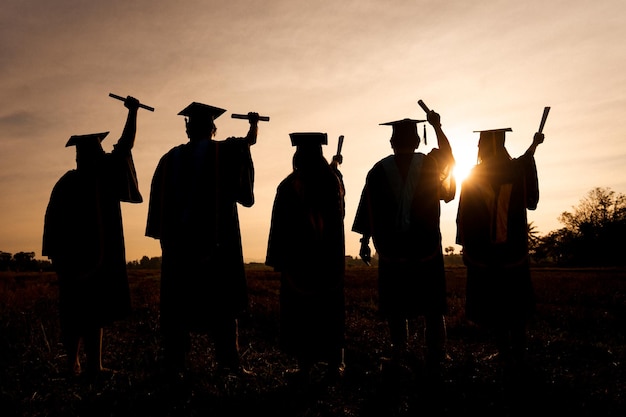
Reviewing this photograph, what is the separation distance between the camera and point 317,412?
437 centimetres

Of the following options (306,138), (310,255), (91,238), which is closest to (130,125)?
(91,238)

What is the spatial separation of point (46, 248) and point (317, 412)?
142 inches

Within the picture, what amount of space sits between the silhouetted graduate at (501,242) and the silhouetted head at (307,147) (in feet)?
7.08

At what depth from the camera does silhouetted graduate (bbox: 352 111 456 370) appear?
5.76 m

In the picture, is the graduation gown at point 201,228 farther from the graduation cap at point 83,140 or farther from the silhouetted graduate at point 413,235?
the silhouetted graduate at point 413,235

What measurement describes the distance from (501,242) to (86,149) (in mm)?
5072

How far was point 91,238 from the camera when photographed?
5.54m

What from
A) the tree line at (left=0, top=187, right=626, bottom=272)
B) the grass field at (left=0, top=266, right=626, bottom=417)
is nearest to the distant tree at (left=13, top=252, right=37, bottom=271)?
the tree line at (left=0, top=187, right=626, bottom=272)

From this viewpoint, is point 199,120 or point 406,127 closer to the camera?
point 199,120

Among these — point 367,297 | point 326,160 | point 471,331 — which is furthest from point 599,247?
point 326,160

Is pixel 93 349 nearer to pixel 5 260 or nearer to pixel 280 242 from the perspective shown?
pixel 280 242

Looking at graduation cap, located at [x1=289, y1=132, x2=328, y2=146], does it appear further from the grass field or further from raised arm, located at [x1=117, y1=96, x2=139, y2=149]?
the grass field

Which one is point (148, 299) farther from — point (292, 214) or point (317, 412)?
point (317, 412)

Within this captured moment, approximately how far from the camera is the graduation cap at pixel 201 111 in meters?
5.59
